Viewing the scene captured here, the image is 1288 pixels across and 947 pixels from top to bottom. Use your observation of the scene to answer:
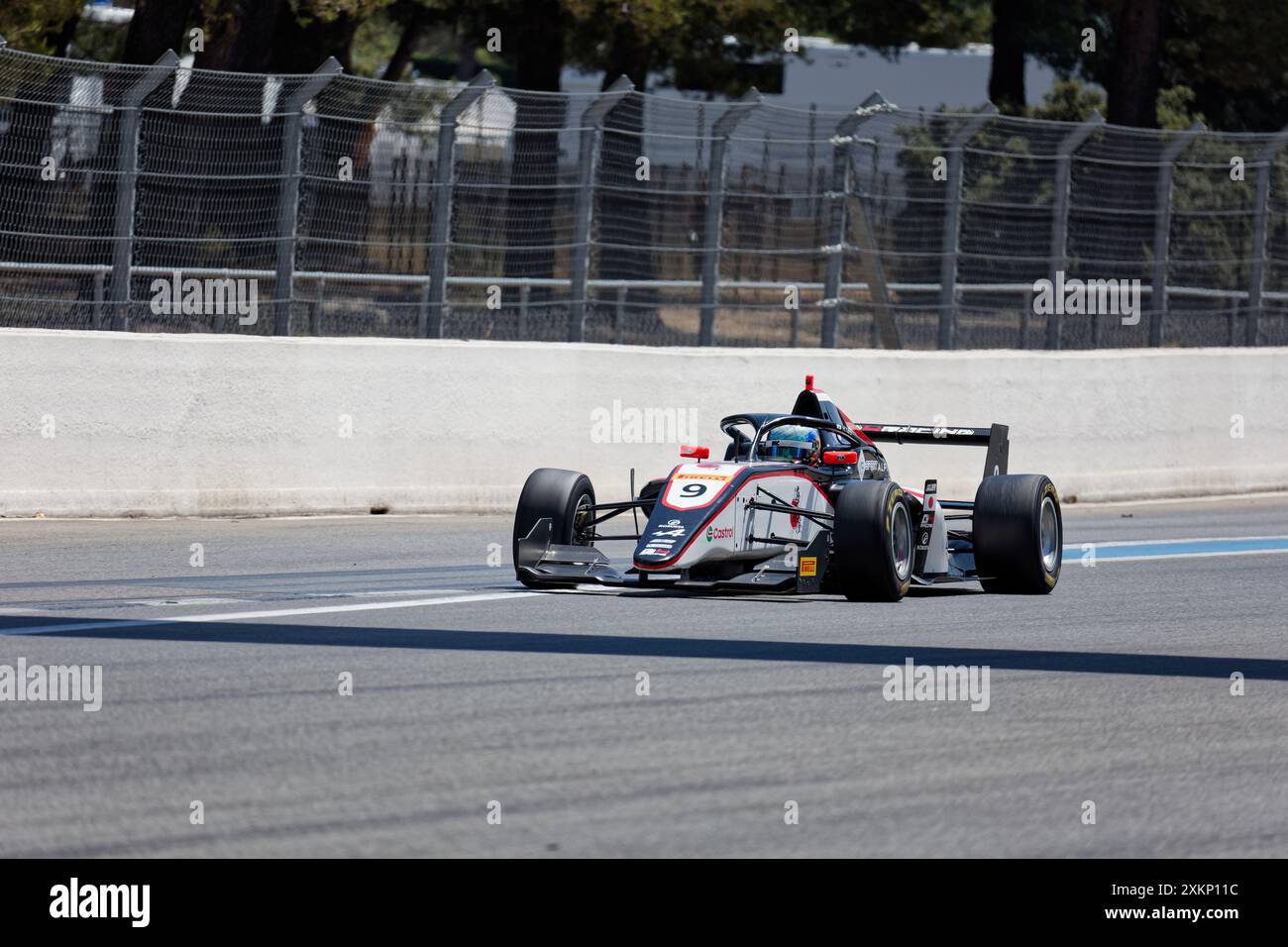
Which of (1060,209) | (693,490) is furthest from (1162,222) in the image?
(693,490)

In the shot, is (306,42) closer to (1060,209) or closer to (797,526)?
(1060,209)

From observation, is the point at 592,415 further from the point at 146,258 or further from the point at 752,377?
the point at 146,258

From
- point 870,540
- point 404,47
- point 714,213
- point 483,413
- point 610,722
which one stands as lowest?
point 610,722

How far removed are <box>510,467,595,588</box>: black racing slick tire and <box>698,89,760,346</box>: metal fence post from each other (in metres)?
5.15

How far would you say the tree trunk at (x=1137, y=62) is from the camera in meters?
29.7

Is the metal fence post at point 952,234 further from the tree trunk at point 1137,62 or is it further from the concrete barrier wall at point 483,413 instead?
the tree trunk at point 1137,62

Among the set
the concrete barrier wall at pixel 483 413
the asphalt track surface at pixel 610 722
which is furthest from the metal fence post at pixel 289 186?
the asphalt track surface at pixel 610 722

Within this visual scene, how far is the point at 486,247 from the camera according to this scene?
14539 millimetres

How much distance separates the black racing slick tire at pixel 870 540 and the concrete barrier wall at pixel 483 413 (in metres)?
4.40

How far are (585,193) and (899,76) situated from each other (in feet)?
144

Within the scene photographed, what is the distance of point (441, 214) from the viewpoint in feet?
46.7

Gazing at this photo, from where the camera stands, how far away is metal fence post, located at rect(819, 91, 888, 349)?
627 inches
